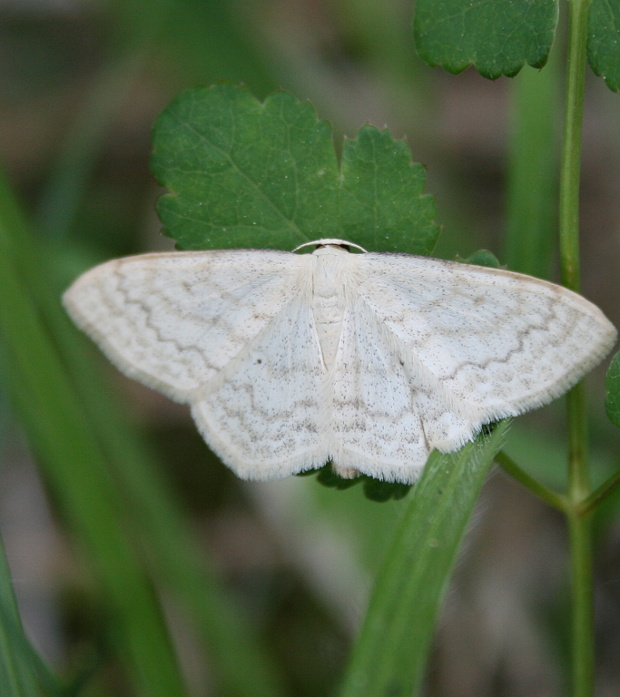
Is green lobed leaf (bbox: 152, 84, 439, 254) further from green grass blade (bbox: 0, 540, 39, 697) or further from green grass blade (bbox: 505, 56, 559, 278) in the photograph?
green grass blade (bbox: 0, 540, 39, 697)

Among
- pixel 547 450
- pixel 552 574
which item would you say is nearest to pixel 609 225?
pixel 547 450

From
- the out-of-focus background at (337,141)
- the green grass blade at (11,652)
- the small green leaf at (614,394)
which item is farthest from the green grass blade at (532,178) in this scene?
the green grass blade at (11,652)

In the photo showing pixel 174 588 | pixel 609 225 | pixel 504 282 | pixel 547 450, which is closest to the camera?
pixel 504 282

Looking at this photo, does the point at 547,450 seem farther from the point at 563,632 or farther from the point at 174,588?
the point at 174,588

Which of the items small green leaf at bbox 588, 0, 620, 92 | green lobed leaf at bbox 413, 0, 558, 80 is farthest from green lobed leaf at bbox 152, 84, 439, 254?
small green leaf at bbox 588, 0, 620, 92

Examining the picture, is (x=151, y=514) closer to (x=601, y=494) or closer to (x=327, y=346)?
(x=327, y=346)

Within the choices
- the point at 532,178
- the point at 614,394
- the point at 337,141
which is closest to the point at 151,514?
the point at 614,394

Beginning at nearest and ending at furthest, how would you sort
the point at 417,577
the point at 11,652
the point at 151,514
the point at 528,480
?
the point at 417,577
the point at 11,652
the point at 528,480
the point at 151,514
